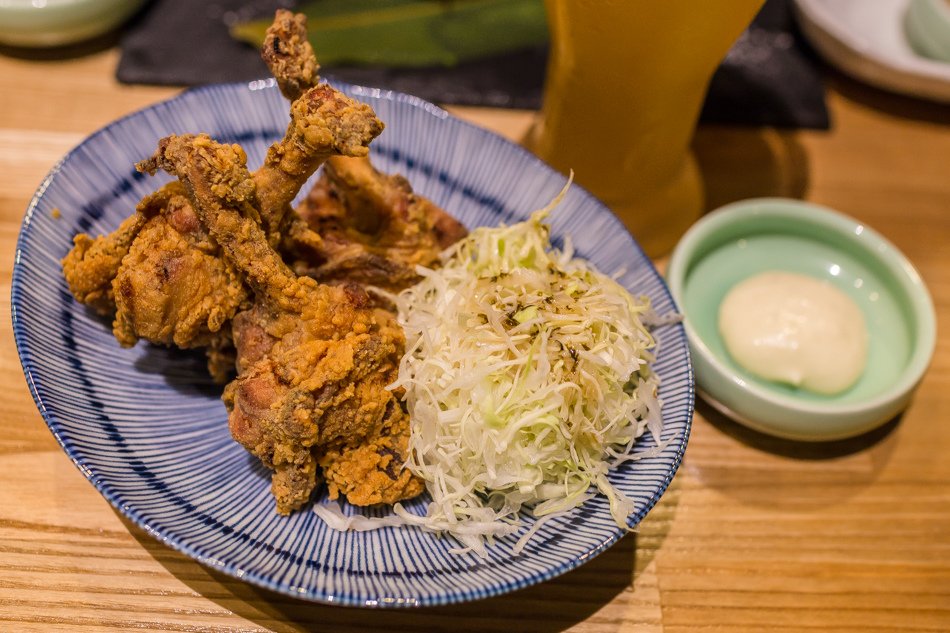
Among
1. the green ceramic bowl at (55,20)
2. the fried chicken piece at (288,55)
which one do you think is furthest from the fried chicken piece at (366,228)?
the green ceramic bowl at (55,20)

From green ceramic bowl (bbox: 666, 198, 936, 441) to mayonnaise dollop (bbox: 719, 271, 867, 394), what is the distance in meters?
0.04

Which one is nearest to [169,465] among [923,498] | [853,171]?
[923,498]

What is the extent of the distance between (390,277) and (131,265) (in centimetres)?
57

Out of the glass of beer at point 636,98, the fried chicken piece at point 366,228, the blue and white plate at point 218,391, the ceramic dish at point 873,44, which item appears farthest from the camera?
the ceramic dish at point 873,44

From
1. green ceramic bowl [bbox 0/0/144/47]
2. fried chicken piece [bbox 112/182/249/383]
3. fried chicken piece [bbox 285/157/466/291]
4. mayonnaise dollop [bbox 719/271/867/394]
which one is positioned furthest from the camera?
green ceramic bowl [bbox 0/0/144/47]

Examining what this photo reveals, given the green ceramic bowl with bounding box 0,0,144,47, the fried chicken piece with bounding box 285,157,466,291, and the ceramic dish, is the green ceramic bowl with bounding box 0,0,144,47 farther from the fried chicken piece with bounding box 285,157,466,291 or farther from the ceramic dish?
the ceramic dish

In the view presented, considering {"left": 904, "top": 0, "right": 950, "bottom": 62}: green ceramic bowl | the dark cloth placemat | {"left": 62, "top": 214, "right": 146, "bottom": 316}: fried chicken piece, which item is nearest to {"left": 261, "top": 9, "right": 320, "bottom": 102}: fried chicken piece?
{"left": 62, "top": 214, "right": 146, "bottom": 316}: fried chicken piece

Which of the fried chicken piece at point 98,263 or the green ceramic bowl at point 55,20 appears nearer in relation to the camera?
the fried chicken piece at point 98,263

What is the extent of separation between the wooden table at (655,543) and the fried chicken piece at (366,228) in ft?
2.43

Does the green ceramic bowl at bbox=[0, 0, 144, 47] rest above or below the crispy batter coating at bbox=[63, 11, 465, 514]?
above

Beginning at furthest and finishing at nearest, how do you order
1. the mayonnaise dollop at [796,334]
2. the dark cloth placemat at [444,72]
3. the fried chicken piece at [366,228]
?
the dark cloth placemat at [444,72], the mayonnaise dollop at [796,334], the fried chicken piece at [366,228]

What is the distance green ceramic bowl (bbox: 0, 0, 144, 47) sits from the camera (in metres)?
2.43

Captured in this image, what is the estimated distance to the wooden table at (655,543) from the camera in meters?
1.48

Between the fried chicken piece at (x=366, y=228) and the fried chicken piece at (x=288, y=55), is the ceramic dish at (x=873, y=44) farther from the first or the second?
the fried chicken piece at (x=288, y=55)
